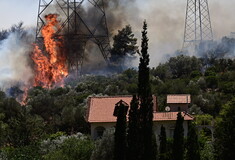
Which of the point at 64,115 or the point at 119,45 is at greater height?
the point at 119,45

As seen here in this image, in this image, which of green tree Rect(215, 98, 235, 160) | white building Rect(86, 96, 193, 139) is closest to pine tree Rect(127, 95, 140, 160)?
green tree Rect(215, 98, 235, 160)

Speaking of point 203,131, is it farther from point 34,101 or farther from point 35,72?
point 35,72

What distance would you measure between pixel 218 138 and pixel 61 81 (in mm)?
37217

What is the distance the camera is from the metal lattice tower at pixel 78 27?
72438 mm

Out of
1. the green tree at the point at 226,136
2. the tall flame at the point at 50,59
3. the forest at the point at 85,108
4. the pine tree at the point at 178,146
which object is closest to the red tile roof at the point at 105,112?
the forest at the point at 85,108

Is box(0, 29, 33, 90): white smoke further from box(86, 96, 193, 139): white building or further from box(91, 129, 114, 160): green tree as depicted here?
box(91, 129, 114, 160): green tree

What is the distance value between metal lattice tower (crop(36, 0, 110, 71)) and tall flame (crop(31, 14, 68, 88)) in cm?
78

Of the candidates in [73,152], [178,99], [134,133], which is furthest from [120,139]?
[178,99]

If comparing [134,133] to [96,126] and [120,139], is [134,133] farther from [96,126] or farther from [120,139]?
[96,126]

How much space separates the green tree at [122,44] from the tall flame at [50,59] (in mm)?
10126

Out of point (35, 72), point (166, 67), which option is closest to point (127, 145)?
point (35, 72)

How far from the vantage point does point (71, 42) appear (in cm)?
7312

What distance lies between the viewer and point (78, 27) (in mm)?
73375

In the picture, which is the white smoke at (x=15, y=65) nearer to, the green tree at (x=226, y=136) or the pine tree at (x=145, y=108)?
the green tree at (x=226, y=136)
